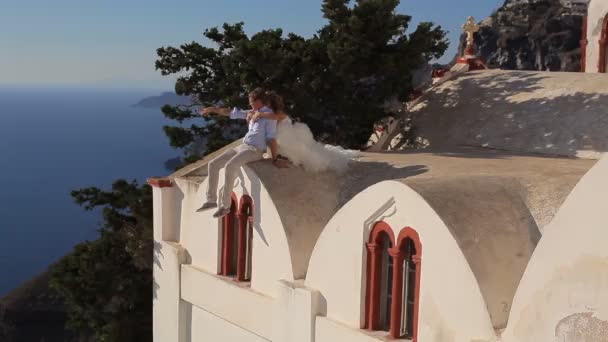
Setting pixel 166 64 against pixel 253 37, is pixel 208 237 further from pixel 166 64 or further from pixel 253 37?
pixel 166 64

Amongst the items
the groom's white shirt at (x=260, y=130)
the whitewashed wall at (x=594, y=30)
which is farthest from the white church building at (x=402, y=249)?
the whitewashed wall at (x=594, y=30)

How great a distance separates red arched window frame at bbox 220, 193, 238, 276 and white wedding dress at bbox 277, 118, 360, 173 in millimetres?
1437

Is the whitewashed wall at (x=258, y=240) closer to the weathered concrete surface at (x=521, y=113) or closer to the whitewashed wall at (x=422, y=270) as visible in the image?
the whitewashed wall at (x=422, y=270)

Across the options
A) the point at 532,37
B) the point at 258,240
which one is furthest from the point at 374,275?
the point at 532,37

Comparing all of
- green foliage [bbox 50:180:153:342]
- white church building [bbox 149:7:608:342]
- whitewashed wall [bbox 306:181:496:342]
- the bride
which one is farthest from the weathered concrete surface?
green foliage [bbox 50:180:153:342]

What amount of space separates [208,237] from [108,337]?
764cm

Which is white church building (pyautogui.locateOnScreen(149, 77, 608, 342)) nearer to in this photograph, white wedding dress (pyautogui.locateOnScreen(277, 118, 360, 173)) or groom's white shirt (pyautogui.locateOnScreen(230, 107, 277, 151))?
white wedding dress (pyautogui.locateOnScreen(277, 118, 360, 173))

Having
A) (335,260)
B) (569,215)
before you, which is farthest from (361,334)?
(569,215)

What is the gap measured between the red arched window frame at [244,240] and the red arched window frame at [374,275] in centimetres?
311

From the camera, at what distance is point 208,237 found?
1418 cm

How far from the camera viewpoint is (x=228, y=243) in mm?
13617

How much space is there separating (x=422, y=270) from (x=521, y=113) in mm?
8757

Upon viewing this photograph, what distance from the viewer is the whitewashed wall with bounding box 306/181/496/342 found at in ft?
29.6

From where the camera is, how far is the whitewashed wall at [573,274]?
23.4ft
